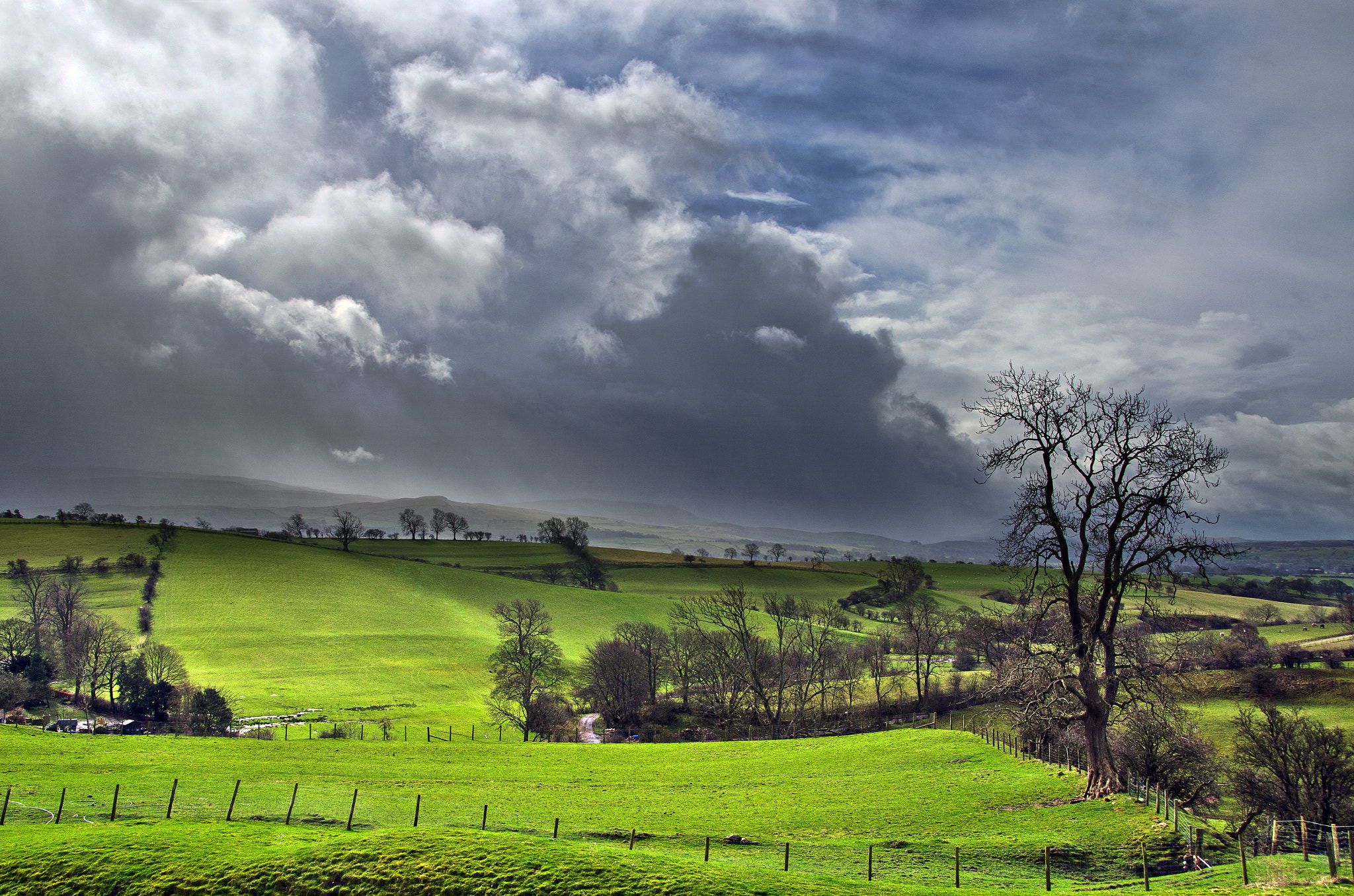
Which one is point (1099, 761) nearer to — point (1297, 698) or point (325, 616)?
point (1297, 698)

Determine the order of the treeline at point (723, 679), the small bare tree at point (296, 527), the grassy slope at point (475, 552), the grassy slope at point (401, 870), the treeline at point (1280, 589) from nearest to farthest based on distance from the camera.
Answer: the grassy slope at point (401, 870) → the treeline at point (723, 679) → the treeline at point (1280, 589) → the grassy slope at point (475, 552) → the small bare tree at point (296, 527)

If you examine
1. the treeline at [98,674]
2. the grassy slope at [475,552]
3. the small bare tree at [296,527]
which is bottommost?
the treeline at [98,674]

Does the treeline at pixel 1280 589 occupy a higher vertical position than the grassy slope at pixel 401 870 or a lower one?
higher

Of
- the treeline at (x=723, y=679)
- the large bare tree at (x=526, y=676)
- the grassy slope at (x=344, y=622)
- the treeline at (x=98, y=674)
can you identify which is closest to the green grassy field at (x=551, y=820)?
the large bare tree at (x=526, y=676)

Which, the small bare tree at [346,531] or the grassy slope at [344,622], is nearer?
the grassy slope at [344,622]

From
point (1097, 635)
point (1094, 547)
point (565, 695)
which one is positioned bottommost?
point (565, 695)

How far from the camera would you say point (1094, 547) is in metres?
31.9

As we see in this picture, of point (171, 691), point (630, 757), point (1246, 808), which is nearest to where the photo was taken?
point (1246, 808)

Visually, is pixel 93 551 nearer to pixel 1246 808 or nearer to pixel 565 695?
pixel 565 695

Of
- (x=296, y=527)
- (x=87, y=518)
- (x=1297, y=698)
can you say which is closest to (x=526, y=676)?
(x=1297, y=698)

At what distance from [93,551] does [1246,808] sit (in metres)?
157

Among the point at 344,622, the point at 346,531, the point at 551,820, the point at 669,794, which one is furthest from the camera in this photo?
the point at 346,531

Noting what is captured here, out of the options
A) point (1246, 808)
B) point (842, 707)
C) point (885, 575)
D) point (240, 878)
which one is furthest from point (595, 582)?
point (240, 878)

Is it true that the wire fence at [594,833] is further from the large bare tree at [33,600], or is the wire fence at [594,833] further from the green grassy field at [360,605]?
the large bare tree at [33,600]
